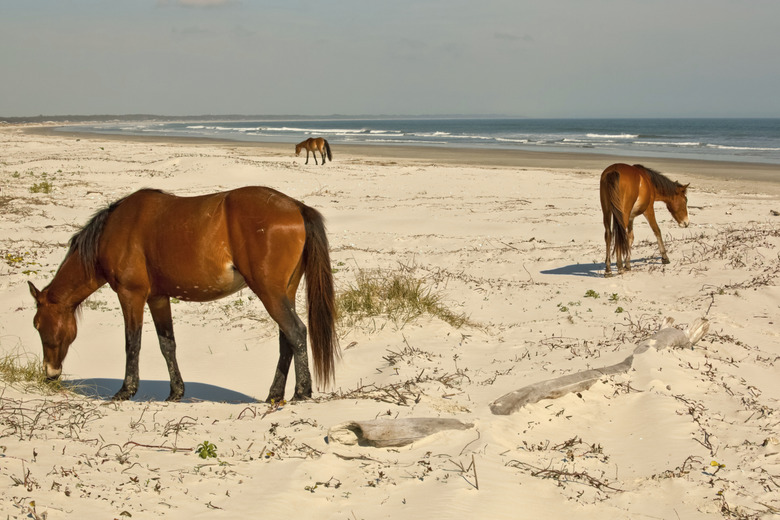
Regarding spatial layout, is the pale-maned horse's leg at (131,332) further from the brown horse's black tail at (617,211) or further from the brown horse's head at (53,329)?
Result: the brown horse's black tail at (617,211)

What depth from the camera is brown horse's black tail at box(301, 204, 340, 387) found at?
18.7ft

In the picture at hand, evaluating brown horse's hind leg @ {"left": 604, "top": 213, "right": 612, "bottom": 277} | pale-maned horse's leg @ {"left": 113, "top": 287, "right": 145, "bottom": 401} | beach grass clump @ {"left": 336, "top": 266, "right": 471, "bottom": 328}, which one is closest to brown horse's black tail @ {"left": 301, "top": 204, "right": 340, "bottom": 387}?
pale-maned horse's leg @ {"left": 113, "top": 287, "right": 145, "bottom": 401}

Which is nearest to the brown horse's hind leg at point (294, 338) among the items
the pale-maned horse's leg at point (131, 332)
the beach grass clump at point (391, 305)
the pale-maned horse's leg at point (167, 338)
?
the pale-maned horse's leg at point (167, 338)

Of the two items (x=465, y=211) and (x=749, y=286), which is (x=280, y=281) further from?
(x=465, y=211)

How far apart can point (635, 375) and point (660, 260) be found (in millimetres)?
6792

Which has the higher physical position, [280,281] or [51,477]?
[280,281]

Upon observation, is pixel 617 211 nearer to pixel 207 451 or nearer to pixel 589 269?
→ pixel 589 269

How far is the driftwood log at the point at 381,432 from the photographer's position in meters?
4.29

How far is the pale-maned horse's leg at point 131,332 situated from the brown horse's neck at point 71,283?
0.33 m

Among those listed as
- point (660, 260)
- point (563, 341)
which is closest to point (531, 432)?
point (563, 341)

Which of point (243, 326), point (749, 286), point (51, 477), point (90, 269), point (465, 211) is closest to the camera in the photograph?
point (51, 477)

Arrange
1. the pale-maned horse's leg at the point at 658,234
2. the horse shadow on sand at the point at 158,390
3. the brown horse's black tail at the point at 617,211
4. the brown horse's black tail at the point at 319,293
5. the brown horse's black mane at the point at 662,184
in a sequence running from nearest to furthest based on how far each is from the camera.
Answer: the brown horse's black tail at the point at 319,293 < the horse shadow on sand at the point at 158,390 < the brown horse's black tail at the point at 617,211 < the pale-maned horse's leg at the point at 658,234 < the brown horse's black mane at the point at 662,184

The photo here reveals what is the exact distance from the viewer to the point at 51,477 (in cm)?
364

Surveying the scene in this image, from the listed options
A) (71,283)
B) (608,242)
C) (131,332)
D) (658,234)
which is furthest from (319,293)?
(658,234)
